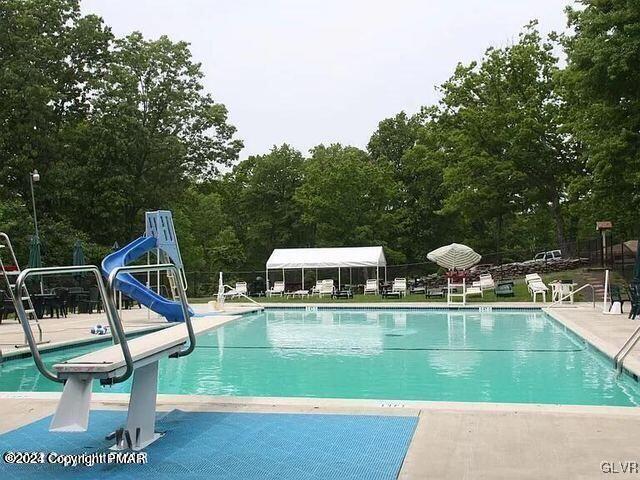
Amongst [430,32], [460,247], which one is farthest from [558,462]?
[460,247]

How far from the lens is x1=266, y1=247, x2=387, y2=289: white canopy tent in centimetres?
2764

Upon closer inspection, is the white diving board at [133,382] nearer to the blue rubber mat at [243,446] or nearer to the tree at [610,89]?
the blue rubber mat at [243,446]

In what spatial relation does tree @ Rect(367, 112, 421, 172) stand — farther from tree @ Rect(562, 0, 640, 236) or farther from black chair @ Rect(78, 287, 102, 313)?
black chair @ Rect(78, 287, 102, 313)

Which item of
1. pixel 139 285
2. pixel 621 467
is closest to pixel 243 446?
pixel 621 467

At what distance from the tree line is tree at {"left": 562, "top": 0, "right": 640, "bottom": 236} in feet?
0.32

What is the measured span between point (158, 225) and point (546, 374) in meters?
8.98

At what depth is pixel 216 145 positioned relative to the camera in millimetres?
33750

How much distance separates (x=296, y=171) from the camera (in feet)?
141

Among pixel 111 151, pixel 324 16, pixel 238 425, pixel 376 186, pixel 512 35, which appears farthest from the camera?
pixel 376 186

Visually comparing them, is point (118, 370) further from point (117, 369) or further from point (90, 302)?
point (90, 302)

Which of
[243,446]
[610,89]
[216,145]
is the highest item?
[216,145]

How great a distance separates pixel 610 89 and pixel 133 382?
18678 mm

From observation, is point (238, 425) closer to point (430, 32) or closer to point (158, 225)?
point (158, 225)

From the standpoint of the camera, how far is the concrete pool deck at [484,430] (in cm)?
358
